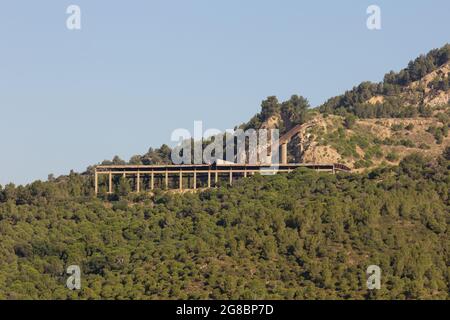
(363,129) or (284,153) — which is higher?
(363,129)

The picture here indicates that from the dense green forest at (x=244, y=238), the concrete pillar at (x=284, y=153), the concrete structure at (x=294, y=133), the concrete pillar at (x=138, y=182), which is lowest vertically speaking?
the dense green forest at (x=244, y=238)

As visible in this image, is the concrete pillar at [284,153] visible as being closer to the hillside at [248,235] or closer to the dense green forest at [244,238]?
the hillside at [248,235]

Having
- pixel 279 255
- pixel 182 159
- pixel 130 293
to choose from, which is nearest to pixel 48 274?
pixel 130 293

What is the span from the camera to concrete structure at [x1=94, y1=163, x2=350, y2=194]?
161875 mm

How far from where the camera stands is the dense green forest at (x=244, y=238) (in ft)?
417

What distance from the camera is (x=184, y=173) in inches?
6412

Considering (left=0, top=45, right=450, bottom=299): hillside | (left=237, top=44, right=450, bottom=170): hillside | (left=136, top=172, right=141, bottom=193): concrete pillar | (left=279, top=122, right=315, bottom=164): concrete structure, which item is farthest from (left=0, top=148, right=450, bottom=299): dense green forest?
(left=279, top=122, right=315, bottom=164): concrete structure

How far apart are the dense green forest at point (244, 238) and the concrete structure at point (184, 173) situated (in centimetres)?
356

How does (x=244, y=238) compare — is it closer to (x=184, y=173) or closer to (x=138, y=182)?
(x=184, y=173)

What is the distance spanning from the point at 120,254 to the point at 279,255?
47.4ft

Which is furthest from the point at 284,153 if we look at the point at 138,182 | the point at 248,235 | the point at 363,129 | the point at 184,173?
the point at 248,235

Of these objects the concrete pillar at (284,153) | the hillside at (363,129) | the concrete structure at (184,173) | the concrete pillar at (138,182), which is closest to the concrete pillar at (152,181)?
the concrete structure at (184,173)

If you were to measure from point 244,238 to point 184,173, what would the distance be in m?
27.0
